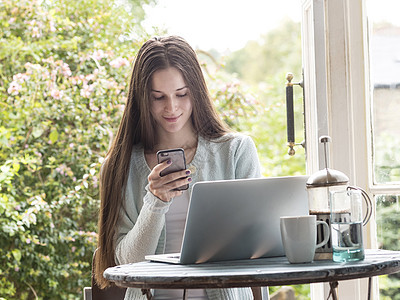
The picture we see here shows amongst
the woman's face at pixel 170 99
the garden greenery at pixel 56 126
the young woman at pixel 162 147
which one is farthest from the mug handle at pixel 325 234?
the garden greenery at pixel 56 126

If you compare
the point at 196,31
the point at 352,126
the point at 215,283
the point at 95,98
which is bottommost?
the point at 215,283

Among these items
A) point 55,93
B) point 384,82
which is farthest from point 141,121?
point 55,93

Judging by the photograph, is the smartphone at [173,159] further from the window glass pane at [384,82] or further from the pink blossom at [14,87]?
the pink blossom at [14,87]

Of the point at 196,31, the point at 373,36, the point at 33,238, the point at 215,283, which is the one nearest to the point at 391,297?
the point at 373,36

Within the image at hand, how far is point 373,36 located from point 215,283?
1315 mm

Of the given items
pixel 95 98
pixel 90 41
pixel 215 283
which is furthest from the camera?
pixel 90 41

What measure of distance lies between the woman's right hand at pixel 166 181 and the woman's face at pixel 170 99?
363mm

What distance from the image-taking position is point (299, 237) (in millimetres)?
1279

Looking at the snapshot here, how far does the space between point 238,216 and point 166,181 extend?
26 centimetres

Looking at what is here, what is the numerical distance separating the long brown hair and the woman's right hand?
33 centimetres

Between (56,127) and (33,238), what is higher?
(56,127)

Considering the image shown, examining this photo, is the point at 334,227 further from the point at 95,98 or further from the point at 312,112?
the point at 95,98

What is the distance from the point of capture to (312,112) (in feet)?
7.32

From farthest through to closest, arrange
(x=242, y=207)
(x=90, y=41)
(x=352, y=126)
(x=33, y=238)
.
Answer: (x=90, y=41)
(x=33, y=238)
(x=352, y=126)
(x=242, y=207)
